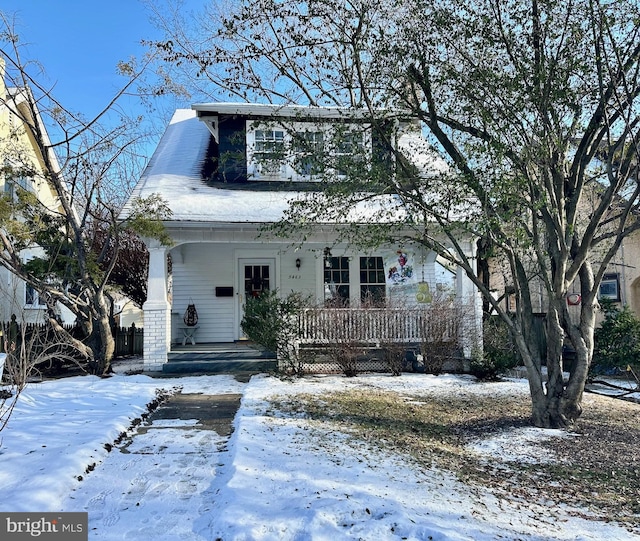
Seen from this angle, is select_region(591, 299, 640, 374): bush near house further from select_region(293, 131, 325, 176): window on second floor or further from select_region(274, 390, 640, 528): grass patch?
select_region(293, 131, 325, 176): window on second floor

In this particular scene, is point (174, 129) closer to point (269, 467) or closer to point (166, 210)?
point (166, 210)

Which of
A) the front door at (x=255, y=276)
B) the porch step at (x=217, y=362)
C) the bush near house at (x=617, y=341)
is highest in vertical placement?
the front door at (x=255, y=276)

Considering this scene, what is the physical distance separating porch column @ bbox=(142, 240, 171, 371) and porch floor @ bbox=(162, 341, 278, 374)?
28 centimetres

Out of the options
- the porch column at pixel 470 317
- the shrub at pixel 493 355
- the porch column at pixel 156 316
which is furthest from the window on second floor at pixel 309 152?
the shrub at pixel 493 355

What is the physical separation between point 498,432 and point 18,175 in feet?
30.8

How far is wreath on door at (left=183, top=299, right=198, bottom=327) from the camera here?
12.2m

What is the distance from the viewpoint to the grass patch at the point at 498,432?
3.93 meters

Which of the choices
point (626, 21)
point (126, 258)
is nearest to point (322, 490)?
point (626, 21)

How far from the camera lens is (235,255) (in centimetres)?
1267

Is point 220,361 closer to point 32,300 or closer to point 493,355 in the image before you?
point 493,355

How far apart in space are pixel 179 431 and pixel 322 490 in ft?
8.09

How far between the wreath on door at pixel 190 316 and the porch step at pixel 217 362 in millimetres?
1655

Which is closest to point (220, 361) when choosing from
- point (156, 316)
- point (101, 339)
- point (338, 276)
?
point (156, 316)

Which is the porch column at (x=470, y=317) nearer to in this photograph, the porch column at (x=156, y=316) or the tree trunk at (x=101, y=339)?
the porch column at (x=156, y=316)
